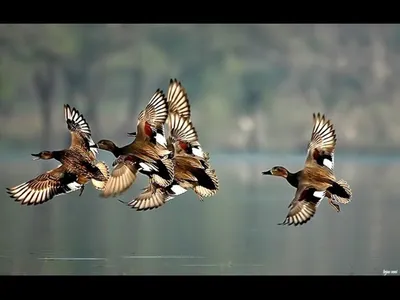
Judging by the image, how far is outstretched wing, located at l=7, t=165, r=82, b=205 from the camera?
15.8 ft

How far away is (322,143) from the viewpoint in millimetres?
4887

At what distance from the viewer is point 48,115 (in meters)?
4.95

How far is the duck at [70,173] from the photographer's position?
15.9 ft

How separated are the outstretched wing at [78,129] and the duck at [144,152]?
7cm

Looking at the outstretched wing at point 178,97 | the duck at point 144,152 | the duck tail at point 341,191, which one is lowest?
the duck tail at point 341,191

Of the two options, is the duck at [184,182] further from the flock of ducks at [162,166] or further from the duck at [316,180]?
the duck at [316,180]

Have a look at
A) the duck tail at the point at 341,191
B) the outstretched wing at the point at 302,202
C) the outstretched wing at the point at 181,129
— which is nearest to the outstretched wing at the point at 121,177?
the outstretched wing at the point at 181,129

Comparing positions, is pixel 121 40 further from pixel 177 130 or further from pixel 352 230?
pixel 352 230

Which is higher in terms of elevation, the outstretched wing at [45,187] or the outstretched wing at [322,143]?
the outstretched wing at [322,143]

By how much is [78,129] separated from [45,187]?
13.1 inches

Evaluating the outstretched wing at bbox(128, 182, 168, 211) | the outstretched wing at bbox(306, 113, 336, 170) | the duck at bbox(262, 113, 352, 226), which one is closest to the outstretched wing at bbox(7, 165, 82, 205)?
the outstretched wing at bbox(128, 182, 168, 211)
